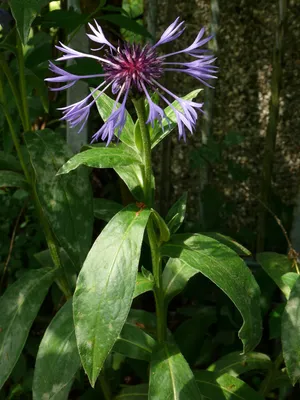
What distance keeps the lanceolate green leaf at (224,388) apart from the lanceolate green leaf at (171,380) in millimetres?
189

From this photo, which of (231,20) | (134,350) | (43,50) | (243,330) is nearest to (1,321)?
(134,350)

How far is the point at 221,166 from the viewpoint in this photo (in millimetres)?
2084

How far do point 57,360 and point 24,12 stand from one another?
678 mm

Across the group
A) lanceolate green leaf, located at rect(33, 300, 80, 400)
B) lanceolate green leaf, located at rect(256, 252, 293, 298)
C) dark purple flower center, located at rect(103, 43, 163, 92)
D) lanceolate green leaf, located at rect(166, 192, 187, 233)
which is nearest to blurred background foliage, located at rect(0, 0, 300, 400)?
lanceolate green leaf, located at rect(256, 252, 293, 298)

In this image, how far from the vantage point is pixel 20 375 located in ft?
5.04

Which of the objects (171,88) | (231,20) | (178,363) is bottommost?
(178,363)

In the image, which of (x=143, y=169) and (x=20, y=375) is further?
(x=20, y=375)

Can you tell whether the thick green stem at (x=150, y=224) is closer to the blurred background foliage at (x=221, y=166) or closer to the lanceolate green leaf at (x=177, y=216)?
the lanceolate green leaf at (x=177, y=216)

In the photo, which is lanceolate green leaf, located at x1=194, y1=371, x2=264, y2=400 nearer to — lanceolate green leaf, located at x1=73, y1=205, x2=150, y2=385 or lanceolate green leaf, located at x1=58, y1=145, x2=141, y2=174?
lanceolate green leaf, located at x1=73, y1=205, x2=150, y2=385

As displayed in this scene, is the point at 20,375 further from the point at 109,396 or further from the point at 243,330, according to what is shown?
the point at 243,330

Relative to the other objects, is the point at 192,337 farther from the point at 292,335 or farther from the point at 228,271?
the point at 228,271

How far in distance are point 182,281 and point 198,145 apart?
999 millimetres

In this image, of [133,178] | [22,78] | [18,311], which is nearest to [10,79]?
[22,78]

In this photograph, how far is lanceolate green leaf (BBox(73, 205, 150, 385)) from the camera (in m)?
0.86
